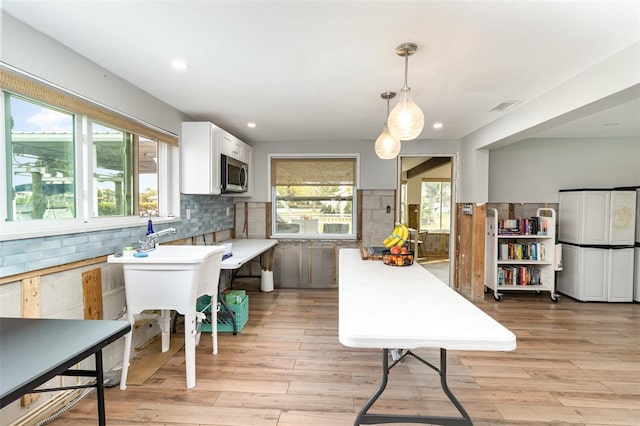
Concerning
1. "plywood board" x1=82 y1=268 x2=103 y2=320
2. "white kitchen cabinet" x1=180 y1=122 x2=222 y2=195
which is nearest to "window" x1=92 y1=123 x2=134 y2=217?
"plywood board" x1=82 y1=268 x2=103 y2=320

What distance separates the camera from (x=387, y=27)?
1699 millimetres

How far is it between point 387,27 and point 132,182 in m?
2.47

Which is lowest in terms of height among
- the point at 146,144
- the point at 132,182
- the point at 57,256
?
the point at 57,256

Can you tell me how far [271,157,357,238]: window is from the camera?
4891mm

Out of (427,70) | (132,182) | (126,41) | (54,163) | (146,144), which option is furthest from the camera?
(146,144)

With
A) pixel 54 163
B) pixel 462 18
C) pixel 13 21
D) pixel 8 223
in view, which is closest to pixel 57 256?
pixel 8 223

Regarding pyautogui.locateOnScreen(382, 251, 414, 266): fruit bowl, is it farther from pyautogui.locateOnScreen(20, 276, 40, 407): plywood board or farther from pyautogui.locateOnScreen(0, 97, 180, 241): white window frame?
pyautogui.locateOnScreen(20, 276, 40, 407): plywood board

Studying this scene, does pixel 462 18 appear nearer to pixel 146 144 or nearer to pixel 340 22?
pixel 340 22

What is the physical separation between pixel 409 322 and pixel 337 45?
64.6 inches

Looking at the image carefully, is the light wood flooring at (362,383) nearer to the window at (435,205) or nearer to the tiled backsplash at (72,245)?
the tiled backsplash at (72,245)

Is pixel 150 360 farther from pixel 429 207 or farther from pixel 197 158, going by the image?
pixel 429 207

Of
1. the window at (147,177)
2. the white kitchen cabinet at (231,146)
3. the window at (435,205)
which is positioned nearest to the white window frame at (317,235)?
the white kitchen cabinet at (231,146)

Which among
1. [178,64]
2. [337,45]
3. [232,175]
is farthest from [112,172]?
[337,45]

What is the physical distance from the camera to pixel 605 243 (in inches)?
164
